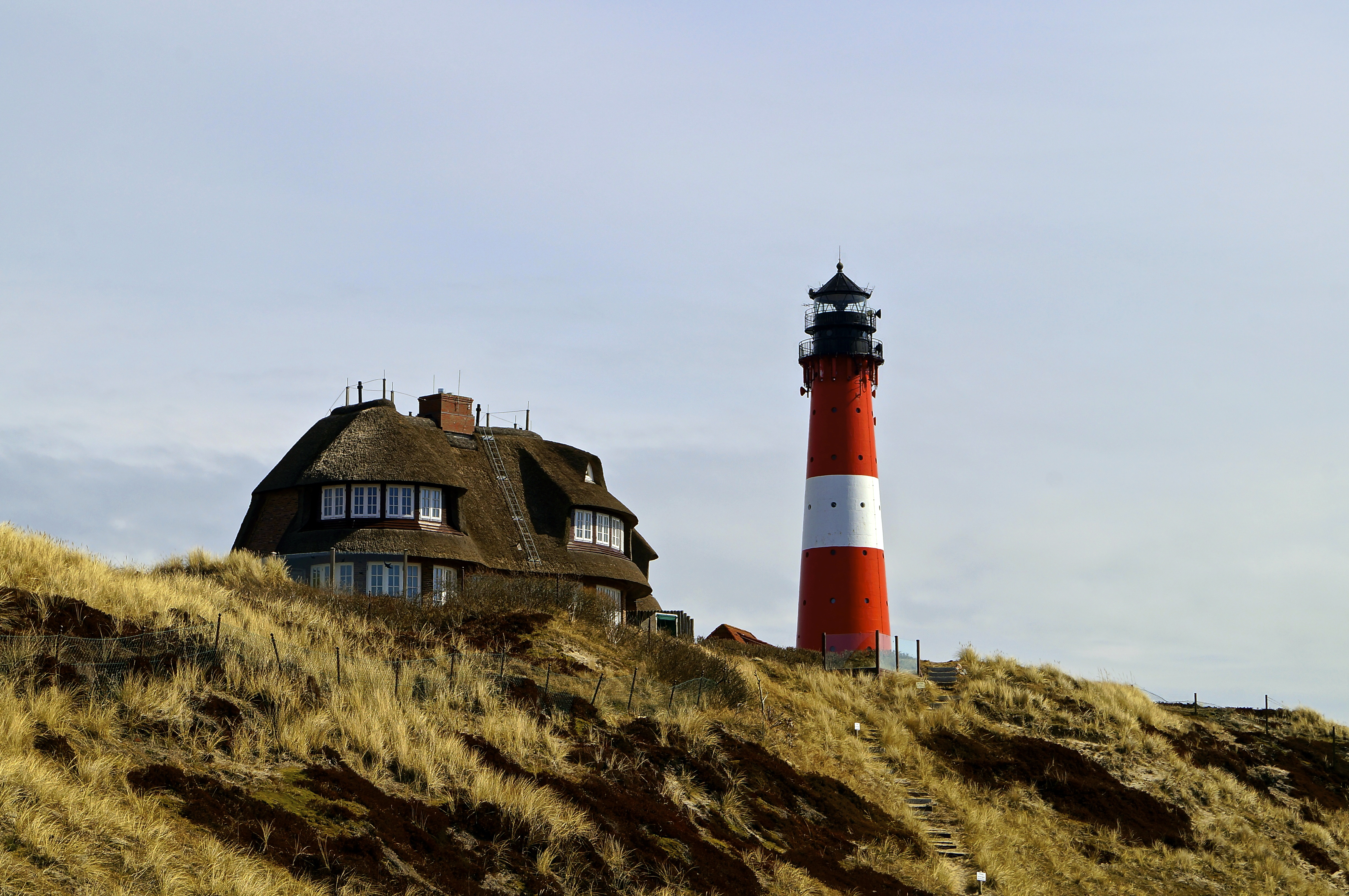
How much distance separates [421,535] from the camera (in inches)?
1570

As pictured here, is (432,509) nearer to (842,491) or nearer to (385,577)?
(385,577)

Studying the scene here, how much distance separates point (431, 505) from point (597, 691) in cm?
1817

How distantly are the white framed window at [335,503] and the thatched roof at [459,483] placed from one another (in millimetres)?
461

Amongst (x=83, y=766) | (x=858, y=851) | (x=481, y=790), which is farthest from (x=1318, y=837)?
(x=83, y=766)

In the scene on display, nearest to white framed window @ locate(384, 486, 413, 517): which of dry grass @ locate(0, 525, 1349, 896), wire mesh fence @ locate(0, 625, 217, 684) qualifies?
dry grass @ locate(0, 525, 1349, 896)

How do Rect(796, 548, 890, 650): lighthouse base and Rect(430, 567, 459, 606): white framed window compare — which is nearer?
Rect(430, 567, 459, 606): white framed window

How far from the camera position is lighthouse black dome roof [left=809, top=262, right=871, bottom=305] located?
5284 centimetres

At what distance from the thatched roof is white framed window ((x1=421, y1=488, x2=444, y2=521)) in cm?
44

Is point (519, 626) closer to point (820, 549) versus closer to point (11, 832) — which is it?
point (11, 832)

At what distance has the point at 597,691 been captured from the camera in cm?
2420

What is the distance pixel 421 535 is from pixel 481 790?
23269 millimetres

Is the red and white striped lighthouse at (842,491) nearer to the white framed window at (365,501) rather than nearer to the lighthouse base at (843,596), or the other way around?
the lighthouse base at (843,596)

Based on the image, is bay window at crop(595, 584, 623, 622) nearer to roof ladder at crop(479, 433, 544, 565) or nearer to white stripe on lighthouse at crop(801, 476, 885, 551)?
roof ladder at crop(479, 433, 544, 565)

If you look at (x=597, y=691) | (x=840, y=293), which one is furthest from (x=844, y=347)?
(x=597, y=691)
